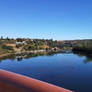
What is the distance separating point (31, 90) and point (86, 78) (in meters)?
12.4

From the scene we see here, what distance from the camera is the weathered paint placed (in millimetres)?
740

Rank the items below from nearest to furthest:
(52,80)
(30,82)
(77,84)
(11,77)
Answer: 1. (30,82)
2. (11,77)
3. (77,84)
4. (52,80)

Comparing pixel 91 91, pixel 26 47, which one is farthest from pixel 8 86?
pixel 26 47

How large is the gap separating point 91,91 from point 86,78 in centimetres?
286

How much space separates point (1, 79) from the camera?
0.98 m

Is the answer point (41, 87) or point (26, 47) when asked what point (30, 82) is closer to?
point (41, 87)

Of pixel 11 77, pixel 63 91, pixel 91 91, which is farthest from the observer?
pixel 91 91

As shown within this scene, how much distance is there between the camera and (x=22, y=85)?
82 centimetres

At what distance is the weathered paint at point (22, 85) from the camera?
2.43 feet

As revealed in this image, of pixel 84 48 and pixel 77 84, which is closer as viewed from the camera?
pixel 77 84

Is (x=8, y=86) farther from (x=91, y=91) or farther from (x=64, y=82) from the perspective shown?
(x=64, y=82)

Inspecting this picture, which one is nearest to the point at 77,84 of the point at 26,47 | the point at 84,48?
the point at 84,48

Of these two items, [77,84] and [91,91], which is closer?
[91,91]

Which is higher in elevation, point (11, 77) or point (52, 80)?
point (11, 77)
